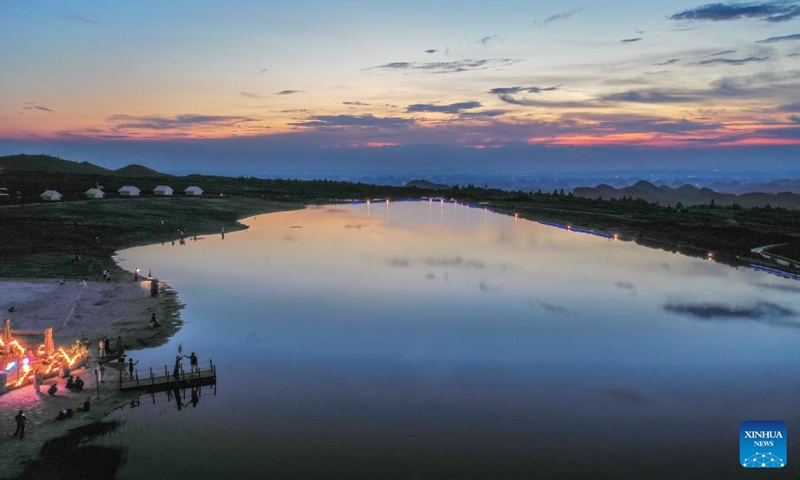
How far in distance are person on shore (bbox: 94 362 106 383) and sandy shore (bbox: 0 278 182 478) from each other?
11.5 inches

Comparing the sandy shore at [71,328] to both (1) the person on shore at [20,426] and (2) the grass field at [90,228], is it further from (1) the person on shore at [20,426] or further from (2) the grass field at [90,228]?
(2) the grass field at [90,228]

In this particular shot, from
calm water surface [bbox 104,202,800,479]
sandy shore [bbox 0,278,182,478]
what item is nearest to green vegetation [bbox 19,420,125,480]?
sandy shore [bbox 0,278,182,478]

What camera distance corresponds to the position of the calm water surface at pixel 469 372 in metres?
22.9

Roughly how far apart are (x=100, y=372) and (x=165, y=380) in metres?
3.52

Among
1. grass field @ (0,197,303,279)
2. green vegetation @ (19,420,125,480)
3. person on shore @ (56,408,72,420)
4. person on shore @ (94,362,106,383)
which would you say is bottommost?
green vegetation @ (19,420,125,480)

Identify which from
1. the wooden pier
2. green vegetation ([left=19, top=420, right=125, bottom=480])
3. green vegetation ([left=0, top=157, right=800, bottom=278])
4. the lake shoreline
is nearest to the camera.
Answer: green vegetation ([left=19, top=420, right=125, bottom=480])

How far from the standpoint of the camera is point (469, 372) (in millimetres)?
32156

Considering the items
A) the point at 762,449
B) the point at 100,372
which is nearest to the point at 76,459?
the point at 100,372

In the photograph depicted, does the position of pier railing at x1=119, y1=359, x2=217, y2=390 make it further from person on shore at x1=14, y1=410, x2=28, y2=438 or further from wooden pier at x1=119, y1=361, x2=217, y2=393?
person on shore at x1=14, y1=410, x2=28, y2=438

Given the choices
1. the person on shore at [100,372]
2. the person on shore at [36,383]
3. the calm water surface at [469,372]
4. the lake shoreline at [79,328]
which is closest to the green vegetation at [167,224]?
the lake shoreline at [79,328]

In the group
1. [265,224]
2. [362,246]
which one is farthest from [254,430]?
[265,224]

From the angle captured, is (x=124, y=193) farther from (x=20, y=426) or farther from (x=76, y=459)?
(x=76, y=459)

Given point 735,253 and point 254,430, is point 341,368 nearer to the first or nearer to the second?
point 254,430

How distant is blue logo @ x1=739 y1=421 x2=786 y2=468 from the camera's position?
21.8 metres
